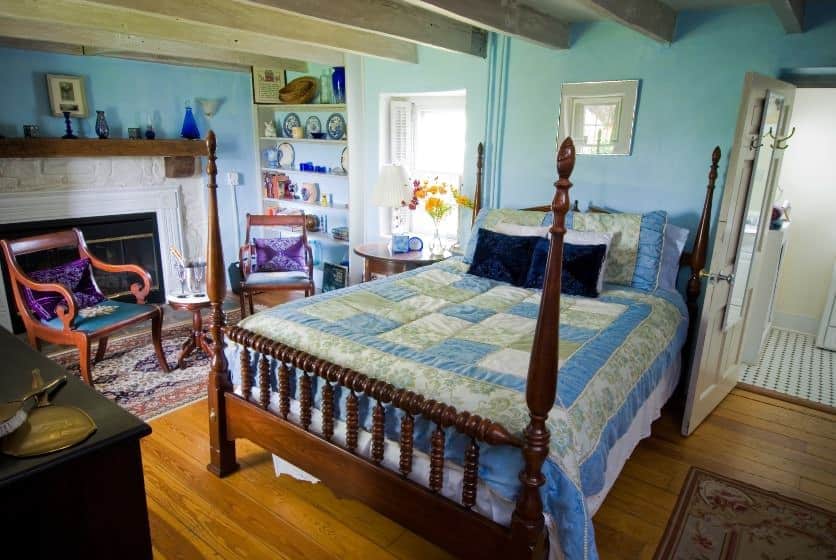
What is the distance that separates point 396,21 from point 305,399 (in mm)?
2125

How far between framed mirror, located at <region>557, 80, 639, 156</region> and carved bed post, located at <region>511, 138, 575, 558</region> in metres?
2.22

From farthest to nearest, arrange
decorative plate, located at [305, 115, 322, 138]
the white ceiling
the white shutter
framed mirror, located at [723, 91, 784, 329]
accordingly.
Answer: decorative plate, located at [305, 115, 322, 138]
the white shutter
the white ceiling
framed mirror, located at [723, 91, 784, 329]

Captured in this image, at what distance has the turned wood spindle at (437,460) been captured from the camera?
1660 millimetres

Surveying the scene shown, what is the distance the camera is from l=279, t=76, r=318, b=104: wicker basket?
4.79m

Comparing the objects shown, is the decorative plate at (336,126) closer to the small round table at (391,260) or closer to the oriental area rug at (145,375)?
the small round table at (391,260)

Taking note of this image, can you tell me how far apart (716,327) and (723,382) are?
23.6 inches

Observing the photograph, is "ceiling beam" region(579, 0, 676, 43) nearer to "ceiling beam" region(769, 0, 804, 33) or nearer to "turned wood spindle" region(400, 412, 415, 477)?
"ceiling beam" region(769, 0, 804, 33)

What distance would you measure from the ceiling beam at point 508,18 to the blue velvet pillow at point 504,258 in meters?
1.15

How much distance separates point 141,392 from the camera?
10.4 ft

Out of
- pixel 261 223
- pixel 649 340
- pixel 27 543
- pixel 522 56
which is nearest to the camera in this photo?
pixel 27 543

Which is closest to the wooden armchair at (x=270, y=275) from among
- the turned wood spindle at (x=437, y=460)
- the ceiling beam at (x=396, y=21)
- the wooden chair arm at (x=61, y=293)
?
the wooden chair arm at (x=61, y=293)

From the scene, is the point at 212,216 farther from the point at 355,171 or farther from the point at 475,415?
the point at 355,171

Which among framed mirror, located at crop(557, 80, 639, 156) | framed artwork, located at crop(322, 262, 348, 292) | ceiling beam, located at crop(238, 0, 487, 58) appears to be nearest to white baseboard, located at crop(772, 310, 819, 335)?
framed mirror, located at crop(557, 80, 639, 156)

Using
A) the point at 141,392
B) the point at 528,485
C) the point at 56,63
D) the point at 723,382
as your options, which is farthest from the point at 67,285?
the point at 723,382
